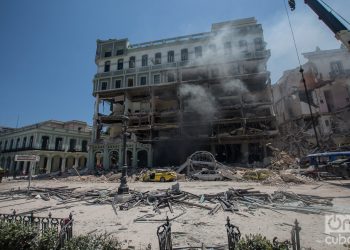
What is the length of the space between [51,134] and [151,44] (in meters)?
28.9

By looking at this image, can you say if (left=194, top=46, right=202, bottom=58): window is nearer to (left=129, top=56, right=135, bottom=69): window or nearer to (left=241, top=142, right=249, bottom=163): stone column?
(left=129, top=56, right=135, bottom=69): window

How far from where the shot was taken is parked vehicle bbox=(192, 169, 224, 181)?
23.5 m

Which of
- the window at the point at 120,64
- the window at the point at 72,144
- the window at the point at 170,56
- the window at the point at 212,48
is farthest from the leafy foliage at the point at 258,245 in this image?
the window at the point at 72,144

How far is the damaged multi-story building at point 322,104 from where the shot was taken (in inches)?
1287

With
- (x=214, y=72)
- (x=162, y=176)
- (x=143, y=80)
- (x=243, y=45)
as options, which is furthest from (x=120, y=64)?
(x=162, y=176)

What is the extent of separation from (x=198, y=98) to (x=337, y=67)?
25.2 m

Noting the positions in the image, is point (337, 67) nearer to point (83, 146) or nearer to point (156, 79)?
point (156, 79)

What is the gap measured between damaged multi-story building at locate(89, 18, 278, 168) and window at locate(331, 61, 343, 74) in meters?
13.1

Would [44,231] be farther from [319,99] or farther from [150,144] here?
[319,99]

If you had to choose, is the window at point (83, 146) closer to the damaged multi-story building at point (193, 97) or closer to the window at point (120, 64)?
the damaged multi-story building at point (193, 97)

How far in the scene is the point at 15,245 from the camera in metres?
4.40

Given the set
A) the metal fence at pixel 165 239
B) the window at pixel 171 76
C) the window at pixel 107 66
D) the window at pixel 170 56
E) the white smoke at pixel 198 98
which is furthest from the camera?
the window at pixel 107 66

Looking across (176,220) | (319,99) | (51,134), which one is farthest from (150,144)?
(319,99)

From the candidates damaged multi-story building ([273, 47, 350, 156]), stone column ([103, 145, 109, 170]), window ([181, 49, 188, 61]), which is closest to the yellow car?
stone column ([103, 145, 109, 170])
